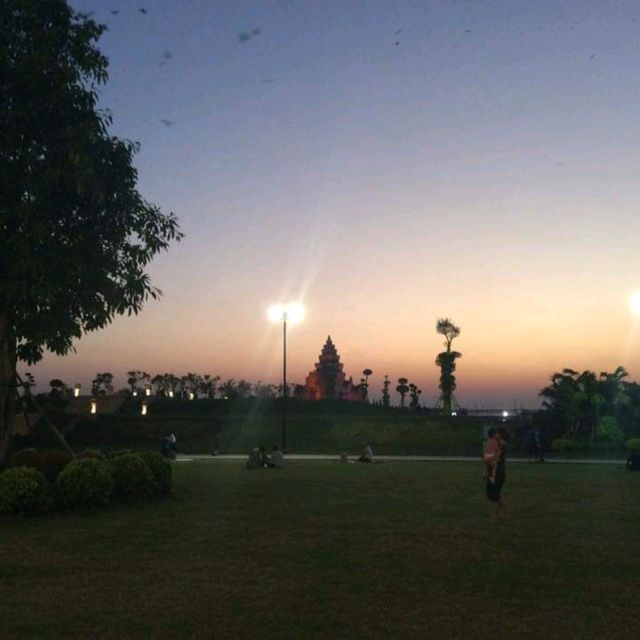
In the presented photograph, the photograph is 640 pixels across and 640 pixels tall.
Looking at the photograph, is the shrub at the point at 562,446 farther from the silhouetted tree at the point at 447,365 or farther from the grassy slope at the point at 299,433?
the silhouetted tree at the point at 447,365

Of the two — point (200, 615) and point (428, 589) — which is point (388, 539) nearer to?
point (428, 589)

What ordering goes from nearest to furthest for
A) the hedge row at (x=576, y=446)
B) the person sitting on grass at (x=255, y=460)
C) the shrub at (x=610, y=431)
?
the person sitting on grass at (x=255, y=460)
the hedge row at (x=576, y=446)
the shrub at (x=610, y=431)

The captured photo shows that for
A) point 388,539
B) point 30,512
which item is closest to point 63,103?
point 30,512

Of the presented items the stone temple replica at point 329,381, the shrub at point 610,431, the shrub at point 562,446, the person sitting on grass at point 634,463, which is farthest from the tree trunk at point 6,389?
the stone temple replica at point 329,381

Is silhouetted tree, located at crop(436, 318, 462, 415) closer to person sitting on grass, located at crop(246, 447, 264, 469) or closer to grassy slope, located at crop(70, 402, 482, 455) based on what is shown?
grassy slope, located at crop(70, 402, 482, 455)

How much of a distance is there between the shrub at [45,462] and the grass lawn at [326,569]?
1903 millimetres

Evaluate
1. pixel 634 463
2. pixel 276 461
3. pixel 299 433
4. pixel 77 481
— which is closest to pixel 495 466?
pixel 77 481

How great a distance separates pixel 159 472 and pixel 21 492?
4162 mm

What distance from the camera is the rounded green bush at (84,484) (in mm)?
16656

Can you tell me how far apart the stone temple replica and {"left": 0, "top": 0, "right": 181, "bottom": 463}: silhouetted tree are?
371 ft

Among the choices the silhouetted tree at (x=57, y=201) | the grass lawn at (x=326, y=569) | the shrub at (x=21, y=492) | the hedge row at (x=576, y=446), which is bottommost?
the grass lawn at (x=326, y=569)

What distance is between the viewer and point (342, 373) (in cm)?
14225

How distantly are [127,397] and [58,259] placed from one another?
66.9 meters

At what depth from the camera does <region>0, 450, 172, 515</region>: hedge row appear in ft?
52.4
